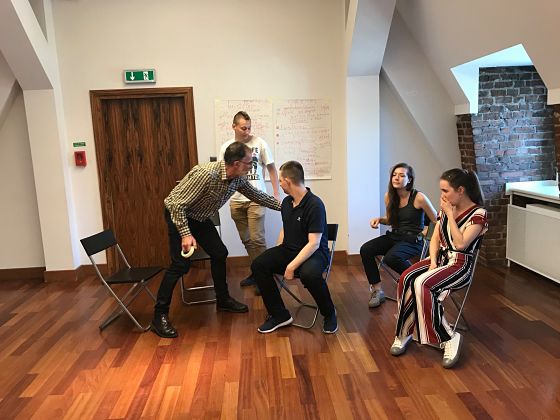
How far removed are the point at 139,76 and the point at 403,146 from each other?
2.91 metres

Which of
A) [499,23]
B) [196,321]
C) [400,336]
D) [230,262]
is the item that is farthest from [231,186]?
[499,23]

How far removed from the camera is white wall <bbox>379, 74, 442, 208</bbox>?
5.14 m

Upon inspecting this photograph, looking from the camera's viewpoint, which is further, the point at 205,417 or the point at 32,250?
the point at 32,250

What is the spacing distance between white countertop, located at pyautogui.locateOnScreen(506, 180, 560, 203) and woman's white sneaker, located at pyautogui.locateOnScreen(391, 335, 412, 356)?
198 cm

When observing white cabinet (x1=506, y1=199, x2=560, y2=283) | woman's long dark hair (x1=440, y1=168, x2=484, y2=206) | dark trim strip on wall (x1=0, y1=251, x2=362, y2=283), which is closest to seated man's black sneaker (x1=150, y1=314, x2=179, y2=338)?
dark trim strip on wall (x1=0, y1=251, x2=362, y2=283)

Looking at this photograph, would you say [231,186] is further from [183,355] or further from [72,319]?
[72,319]

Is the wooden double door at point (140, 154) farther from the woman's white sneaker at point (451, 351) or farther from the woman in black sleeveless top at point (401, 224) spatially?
the woman's white sneaker at point (451, 351)

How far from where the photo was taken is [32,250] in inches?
199

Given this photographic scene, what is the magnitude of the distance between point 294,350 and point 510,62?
3.28 m

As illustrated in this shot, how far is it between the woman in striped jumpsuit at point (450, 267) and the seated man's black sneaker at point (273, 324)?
933 mm

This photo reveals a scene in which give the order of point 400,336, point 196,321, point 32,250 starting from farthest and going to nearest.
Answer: point 32,250
point 196,321
point 400,336

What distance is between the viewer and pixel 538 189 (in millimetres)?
4312

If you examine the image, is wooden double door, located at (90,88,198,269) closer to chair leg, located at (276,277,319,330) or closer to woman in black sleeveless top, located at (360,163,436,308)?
chair leg, located at (276,277,319,330)

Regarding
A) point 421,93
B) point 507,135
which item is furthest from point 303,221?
point 507,135
